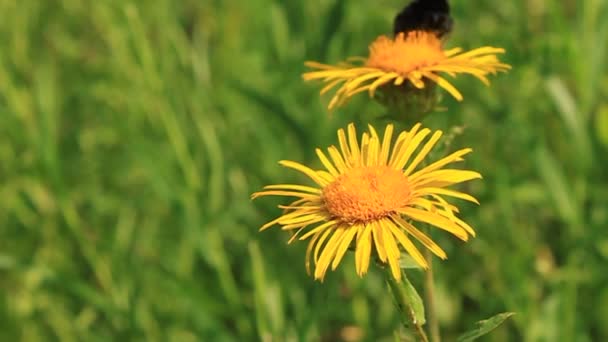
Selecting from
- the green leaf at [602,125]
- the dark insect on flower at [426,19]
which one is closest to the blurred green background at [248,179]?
the green leaf at [602,125]

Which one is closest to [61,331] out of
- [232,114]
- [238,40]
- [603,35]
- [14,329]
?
[14,329]

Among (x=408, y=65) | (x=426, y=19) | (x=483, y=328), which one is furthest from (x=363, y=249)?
(x=426, y=19)

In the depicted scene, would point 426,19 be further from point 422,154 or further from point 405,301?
point 405,301

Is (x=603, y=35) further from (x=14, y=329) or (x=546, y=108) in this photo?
(x=14, y=329)

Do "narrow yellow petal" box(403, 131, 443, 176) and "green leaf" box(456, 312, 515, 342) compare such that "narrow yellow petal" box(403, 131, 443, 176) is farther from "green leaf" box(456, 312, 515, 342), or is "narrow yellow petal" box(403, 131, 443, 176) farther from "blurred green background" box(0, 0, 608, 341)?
"blurred green background" box(0, 0, 608, 341)

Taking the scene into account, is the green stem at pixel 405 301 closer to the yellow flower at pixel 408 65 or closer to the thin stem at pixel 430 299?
the thin stem at pixel 430 299

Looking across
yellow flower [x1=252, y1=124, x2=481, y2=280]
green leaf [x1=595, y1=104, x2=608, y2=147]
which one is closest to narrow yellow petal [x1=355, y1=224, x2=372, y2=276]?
yellow flower [x1=252, y1=124, x2=481, y2=280]
